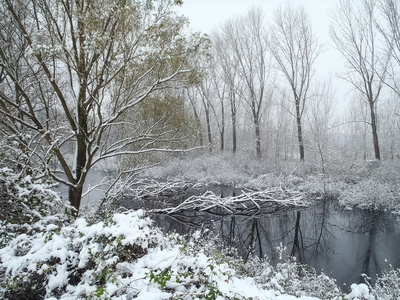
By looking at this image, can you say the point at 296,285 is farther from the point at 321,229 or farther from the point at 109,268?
the point at 321,229

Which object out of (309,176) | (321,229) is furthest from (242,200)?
(309,176)

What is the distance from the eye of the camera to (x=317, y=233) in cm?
783

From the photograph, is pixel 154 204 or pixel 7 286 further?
pixel 154 204

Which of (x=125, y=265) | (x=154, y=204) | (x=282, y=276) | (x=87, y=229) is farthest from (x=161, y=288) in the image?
(x=154, y=204)

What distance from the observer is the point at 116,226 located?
3.15 m

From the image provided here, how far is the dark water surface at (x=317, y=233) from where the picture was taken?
19.4 feet

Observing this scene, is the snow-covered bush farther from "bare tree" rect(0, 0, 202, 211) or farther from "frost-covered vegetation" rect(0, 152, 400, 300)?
"bare tree" rect(0, 0, 202, 211)

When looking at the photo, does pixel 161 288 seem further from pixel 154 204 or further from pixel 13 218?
pixel 154 204

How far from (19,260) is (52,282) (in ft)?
1.90

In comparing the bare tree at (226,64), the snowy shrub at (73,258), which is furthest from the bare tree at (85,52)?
the bare tree at (226,64)

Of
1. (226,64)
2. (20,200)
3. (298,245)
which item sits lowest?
(298,245)

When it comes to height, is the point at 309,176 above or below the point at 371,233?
above

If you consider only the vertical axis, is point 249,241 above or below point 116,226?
below

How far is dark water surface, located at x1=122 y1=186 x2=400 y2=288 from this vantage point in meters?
5.91
